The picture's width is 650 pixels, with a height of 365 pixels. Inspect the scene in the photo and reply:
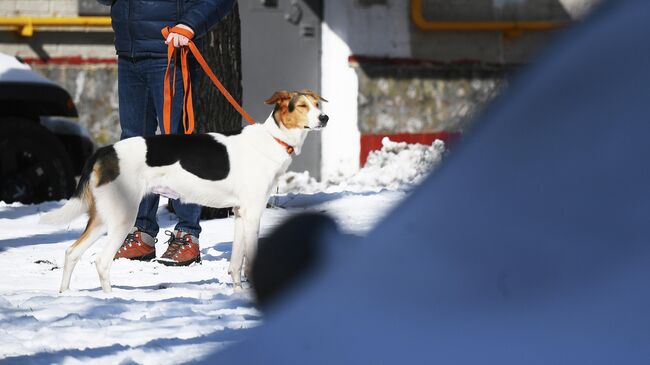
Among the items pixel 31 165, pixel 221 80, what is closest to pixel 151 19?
pixel 221 80

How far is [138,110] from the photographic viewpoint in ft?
21.0

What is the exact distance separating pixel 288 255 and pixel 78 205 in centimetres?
424

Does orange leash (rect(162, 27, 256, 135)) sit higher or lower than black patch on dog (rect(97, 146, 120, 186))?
higher

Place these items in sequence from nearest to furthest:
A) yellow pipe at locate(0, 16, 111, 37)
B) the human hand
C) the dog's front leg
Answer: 1. the dog's front leg
2. the human hand
3. yellow pipe at locate(0, 16, 111, 37)

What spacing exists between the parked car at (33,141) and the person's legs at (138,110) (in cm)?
A: 234

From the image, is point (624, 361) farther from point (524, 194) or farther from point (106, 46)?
point (106, 46)

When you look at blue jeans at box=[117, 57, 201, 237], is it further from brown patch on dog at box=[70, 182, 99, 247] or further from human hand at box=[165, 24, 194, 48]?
brown patch on dog at box=[70, 182, 99, 247]

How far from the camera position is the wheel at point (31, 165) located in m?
8.52

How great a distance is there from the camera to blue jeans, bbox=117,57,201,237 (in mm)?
6227

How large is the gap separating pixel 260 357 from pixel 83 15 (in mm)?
11071

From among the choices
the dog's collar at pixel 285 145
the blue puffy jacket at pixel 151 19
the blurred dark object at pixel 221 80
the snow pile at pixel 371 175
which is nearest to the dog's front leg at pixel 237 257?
the dog's collar at pixel 285 145

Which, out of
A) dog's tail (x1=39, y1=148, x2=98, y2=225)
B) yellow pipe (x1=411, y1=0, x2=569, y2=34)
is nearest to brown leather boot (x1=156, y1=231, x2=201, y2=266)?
dog's tail (x1=39, y1=148, x2=98, y2=225)

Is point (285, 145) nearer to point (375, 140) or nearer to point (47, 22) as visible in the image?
point (47, 22)

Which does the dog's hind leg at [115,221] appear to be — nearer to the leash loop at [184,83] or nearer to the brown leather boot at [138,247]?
the leash loop at [184,83]
